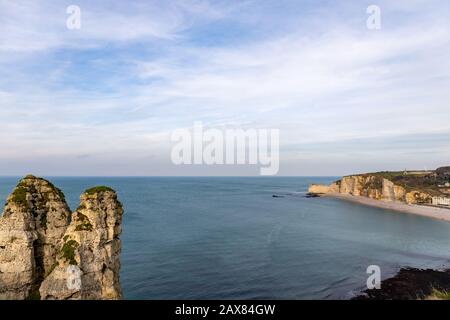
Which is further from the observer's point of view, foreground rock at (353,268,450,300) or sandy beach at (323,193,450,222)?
sandy beach at (323,193,450,222)

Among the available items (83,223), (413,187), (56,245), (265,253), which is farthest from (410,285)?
(413,187)

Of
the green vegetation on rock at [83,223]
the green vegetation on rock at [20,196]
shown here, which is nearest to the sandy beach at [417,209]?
the green vegetation on rock at [83,223]

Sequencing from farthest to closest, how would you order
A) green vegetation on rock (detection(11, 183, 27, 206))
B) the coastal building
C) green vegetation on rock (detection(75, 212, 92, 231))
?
the coastal building → green vegetation on rock (detection(75, 212, 92, 231)) → green vegetation on rock (detection(11, 183, 27, 206))

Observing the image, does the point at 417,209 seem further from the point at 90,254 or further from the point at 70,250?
the point at 70,250

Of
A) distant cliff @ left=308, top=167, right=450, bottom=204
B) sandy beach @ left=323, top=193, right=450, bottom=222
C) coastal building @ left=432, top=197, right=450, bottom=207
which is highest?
distant cliff @ left=308, top=167, right=450, bottom=204

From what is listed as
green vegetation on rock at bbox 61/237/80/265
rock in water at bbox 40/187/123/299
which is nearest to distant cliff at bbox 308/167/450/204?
rock in water at bbox 40/187/123/299

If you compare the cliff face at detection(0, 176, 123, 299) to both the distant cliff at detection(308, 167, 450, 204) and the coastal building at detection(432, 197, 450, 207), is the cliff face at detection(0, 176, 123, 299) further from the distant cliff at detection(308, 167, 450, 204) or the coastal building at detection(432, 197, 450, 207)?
the distant cliff at detection(308, 167, 450, 204)
